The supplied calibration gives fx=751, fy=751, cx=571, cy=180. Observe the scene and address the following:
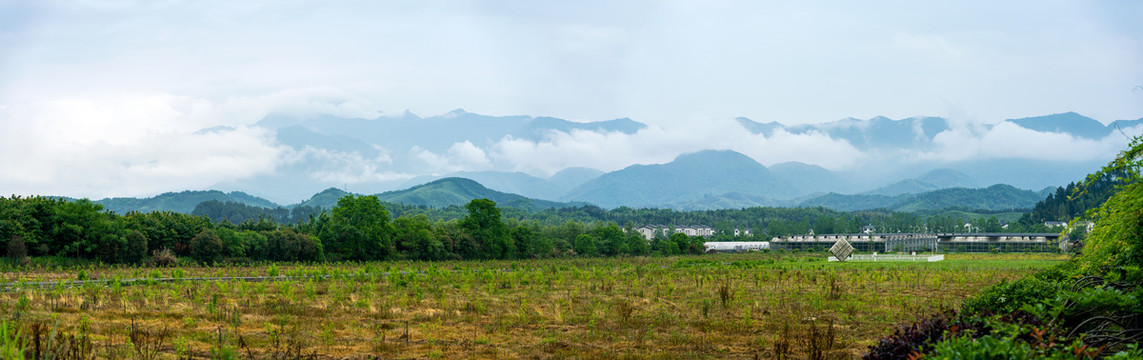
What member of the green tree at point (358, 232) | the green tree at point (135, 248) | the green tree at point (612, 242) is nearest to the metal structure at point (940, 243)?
the green tree at point (612, 242)

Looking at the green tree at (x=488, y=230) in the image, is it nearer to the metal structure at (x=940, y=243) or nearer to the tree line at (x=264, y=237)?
the tree line at (x=264, y=237)

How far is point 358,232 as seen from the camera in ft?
207

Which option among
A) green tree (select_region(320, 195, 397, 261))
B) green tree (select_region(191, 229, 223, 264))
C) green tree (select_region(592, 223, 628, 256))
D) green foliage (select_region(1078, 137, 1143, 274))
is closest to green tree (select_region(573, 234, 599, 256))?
green tree (select_region(592, 223, 628, 256))

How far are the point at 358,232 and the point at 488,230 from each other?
47.3ft

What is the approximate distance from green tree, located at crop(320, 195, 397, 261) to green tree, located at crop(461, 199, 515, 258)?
9.91 m

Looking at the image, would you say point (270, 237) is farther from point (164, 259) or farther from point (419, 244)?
point (419, 244)

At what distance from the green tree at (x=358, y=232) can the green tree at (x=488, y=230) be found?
991cm

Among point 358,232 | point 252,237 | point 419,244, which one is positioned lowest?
point 419,244

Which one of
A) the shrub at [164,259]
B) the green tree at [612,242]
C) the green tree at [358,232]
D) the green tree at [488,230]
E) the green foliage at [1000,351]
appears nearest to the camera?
the green foliage at [1000,351]

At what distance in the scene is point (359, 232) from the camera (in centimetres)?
6319

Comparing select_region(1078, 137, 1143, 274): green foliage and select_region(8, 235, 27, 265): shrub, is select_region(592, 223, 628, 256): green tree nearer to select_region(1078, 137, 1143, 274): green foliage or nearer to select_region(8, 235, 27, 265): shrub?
select_region(8, 235, 27, 265): shrub

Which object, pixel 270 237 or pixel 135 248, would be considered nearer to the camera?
pixel 135 248

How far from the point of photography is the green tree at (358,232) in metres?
63.3

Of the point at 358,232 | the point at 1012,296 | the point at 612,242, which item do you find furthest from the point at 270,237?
the point at 1012,296
